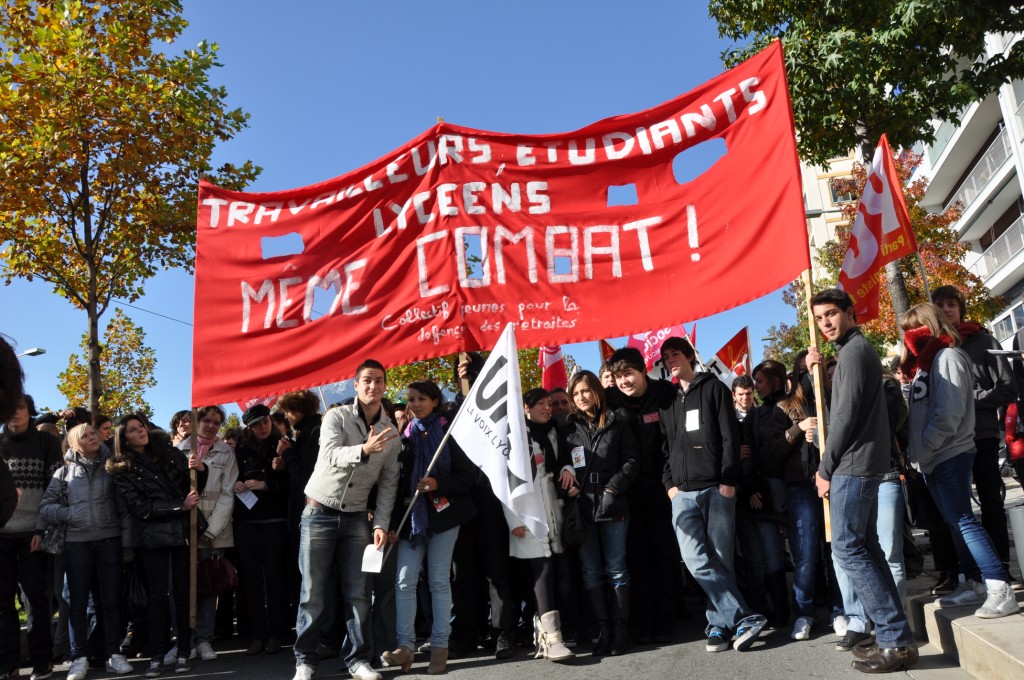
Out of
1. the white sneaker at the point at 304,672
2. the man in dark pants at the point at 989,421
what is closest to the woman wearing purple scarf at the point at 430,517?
the white sneaker at the point at 304,672

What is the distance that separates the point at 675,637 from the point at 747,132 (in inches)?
A: 152

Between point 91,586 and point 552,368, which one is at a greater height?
point 552,368

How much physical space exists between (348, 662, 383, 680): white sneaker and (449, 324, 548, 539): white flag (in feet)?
4.83

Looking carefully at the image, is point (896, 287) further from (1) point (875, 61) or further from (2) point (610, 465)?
(2) point (610, 465)

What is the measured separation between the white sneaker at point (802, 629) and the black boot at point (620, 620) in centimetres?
117

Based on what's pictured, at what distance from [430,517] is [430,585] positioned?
19.0 inches

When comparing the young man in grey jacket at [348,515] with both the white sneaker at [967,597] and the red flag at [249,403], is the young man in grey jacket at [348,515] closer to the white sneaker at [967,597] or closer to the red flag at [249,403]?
the red flag at [249,403]

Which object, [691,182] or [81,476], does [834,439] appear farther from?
[81,476]

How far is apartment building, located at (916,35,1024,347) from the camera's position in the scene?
28.3m

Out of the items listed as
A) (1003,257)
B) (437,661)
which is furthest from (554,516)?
(1003,257)

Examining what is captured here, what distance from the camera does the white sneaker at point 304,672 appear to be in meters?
5.96

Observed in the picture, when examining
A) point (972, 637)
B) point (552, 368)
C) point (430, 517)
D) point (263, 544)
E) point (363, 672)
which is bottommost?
point (363, 672)

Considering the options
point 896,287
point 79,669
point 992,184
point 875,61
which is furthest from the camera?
point 992,184

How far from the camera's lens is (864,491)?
193 inches
